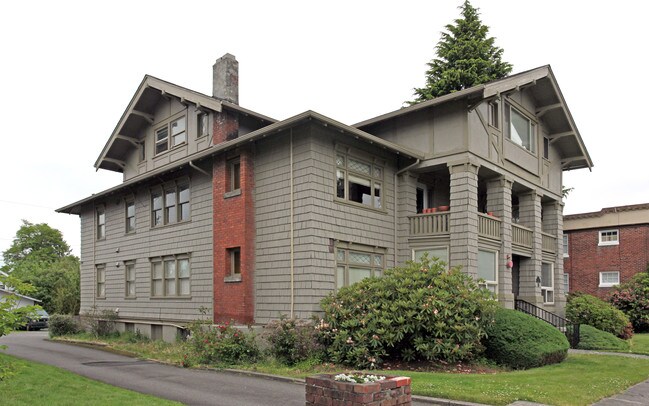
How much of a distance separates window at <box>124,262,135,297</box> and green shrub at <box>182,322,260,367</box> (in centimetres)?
953

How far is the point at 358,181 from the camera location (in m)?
19.0

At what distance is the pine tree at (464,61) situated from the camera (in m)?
38.8

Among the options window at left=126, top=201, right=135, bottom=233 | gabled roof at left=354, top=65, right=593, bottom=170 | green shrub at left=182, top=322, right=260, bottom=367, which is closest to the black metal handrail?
gabled roof at left=354, top=65, right=593, bottom=170

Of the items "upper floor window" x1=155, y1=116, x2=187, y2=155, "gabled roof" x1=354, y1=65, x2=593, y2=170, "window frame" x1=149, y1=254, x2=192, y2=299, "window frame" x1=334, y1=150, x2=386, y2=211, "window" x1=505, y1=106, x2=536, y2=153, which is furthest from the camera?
"upper floor window" x1=155, y1=116, x2=187, y2=155

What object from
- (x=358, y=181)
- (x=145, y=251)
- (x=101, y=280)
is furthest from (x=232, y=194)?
(x=101, y=280)

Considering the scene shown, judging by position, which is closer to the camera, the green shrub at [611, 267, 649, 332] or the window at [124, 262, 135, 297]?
the window at [124, 262, 135, 297]

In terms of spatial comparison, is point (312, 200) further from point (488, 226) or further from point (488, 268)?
point (488, 268)

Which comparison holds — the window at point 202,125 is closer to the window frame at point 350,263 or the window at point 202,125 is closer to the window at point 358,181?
the window at point 358,181

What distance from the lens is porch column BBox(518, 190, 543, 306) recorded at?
23.5 metres

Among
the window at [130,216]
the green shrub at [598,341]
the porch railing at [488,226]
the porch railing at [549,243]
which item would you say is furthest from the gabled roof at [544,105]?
the window at [130,216]

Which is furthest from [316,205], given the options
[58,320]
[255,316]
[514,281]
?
[58,320]

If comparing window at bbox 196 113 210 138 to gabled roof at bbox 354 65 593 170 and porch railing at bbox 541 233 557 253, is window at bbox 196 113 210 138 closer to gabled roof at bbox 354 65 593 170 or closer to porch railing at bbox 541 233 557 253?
gabled roof at bbox 354 65 593 170

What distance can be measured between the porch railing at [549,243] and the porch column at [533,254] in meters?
1.43

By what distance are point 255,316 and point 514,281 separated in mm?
12032
